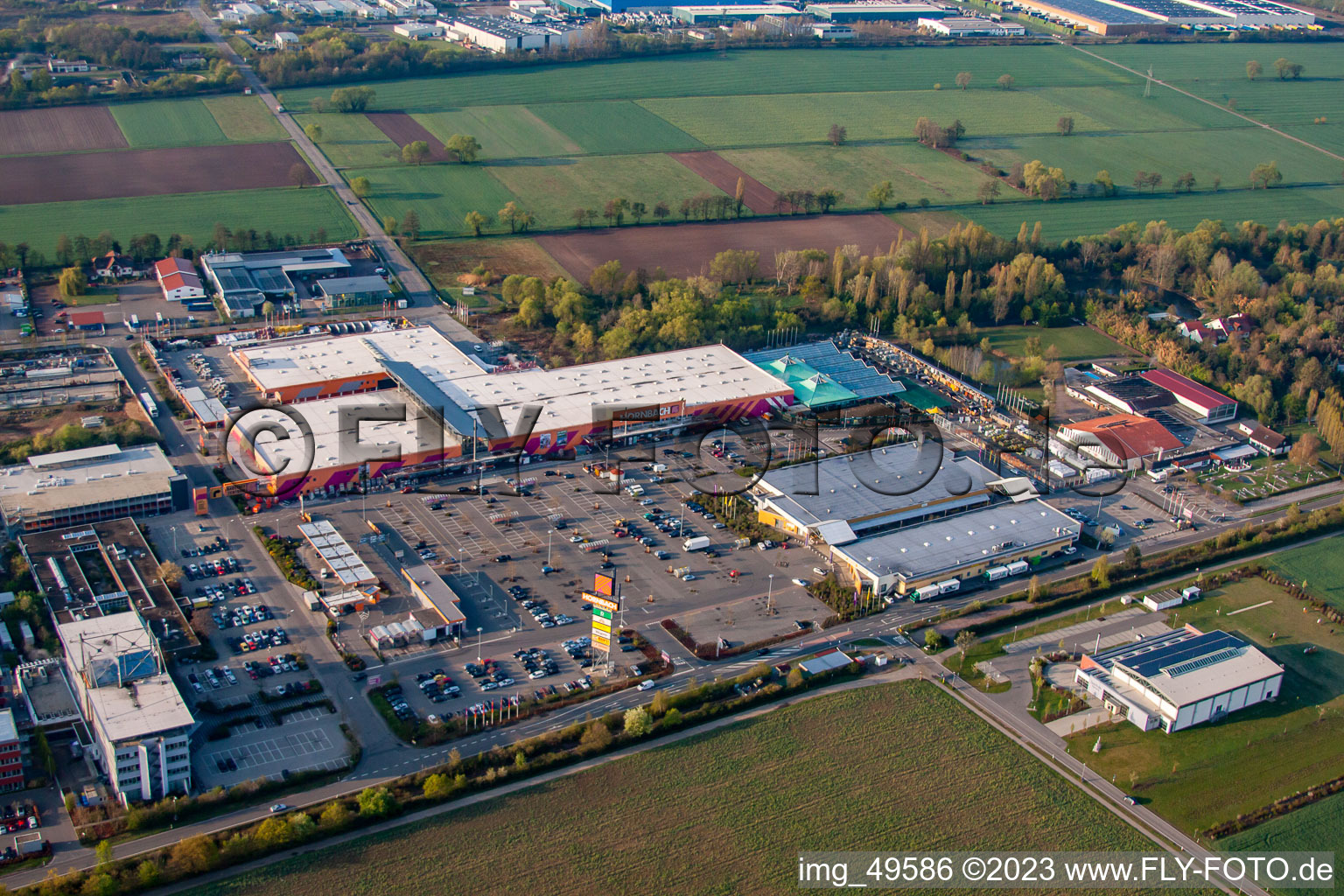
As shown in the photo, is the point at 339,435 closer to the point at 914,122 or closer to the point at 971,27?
the point at 914,122

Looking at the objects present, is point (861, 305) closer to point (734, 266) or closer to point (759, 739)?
point (734, 266)

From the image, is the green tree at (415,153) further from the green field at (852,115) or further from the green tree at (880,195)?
the green tree at (880,195)

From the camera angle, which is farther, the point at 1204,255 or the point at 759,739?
the point at 1204,255

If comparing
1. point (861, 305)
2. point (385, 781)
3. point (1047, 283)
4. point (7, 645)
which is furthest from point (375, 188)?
point (385, 781)

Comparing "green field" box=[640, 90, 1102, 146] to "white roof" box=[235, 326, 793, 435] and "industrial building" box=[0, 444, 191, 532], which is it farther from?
"industrial building" box=[0, 444, 191, 532]

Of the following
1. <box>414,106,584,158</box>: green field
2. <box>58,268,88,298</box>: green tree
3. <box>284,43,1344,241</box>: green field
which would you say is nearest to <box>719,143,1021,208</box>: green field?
<box>284,43,1344,241</box>: green field

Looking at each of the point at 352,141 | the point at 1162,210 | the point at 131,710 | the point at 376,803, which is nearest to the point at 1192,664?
the point at 376,803
